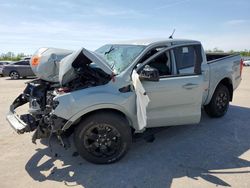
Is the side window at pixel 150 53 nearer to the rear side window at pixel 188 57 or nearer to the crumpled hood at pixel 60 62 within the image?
the rear side window at pixel 188 57

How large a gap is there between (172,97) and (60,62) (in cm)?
200

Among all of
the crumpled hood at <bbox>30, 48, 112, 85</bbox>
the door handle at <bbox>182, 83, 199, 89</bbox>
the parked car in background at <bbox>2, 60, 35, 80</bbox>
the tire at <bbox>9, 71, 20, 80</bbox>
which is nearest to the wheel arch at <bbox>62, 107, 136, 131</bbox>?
the crumpled hood at <bbox>30, 48, 112, 85</bbox>

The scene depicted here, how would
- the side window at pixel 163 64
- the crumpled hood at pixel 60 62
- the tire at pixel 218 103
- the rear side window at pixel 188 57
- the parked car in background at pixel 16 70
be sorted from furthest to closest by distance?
the parked car in background at pixel 16 70 → the tire at pixel 218 103 → the rear side window at pixel 188 57 → the side window at pixel 163 64 → the crumpled hood at pixel 60 62

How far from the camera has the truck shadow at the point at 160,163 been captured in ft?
12.2

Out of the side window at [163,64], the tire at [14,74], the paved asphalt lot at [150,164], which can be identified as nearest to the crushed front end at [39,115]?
the paved asphalt lot at [150,164]

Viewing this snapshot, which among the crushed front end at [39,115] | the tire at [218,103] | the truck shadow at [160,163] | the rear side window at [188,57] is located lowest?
the truck shadow at [160,163]

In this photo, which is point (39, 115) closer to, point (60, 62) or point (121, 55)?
point (60, 62)

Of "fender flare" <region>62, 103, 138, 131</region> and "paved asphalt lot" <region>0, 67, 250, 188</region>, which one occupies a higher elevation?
"fender flare" <region>62, 103, 138, 131</region>

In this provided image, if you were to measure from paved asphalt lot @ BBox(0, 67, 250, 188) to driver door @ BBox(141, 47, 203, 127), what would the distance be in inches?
22.2

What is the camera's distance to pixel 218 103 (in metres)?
6.39

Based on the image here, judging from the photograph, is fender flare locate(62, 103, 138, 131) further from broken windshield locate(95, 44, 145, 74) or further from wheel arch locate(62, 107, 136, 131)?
broken windshield locate(95, 44, 145, 74)

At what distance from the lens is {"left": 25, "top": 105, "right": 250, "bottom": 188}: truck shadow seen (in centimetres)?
373

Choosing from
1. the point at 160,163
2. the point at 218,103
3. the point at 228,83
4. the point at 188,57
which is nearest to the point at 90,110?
the point at 160,163

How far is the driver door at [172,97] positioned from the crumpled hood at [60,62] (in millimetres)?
962
